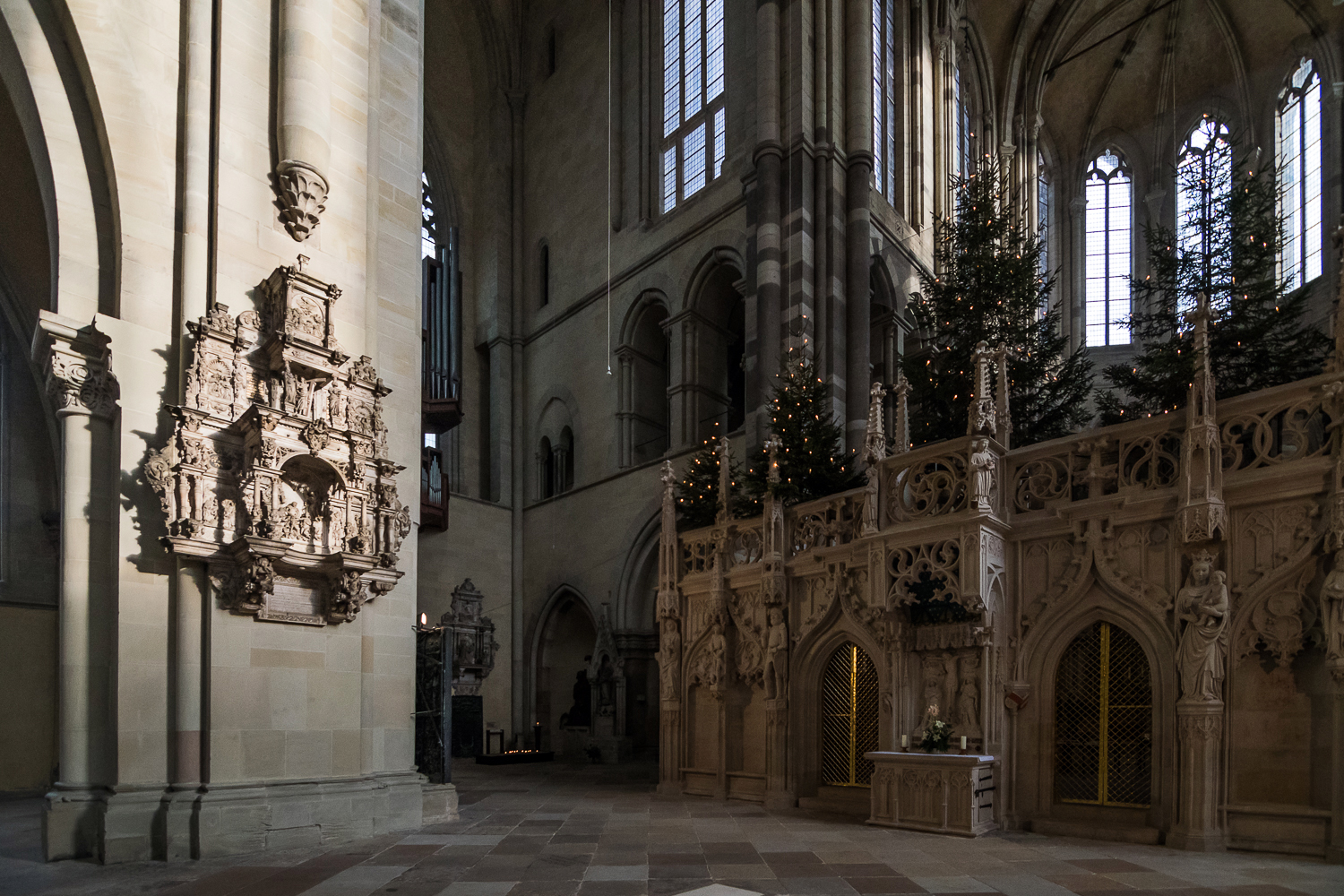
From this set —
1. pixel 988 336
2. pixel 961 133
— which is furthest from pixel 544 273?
pixel 988 336

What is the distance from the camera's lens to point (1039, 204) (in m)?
34.4

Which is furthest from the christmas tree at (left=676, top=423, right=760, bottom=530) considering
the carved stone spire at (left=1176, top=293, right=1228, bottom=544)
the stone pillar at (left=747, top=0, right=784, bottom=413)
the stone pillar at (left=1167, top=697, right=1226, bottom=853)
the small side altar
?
the stone pillar at (left=1167, top=697, right=1226, bottom=853)

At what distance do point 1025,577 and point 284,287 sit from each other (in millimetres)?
8405

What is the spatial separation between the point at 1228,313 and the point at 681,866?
38.1 feet

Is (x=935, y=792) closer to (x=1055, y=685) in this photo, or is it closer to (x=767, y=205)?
(x=1055, y=685)

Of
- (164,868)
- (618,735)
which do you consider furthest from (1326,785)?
(618,735)

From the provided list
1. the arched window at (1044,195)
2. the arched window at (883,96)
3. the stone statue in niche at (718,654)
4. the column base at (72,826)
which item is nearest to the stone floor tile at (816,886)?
the column base at (72,826)

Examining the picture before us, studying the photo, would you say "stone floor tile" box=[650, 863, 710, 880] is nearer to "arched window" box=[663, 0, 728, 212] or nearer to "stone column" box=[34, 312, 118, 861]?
"stone column" box=[34, 312, 118, 861]

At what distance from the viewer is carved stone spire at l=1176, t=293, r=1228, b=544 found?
30.7ft

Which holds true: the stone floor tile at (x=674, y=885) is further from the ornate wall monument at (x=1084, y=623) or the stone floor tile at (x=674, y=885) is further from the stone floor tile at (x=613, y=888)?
the ornate wall monument at (x=1084, y=623)

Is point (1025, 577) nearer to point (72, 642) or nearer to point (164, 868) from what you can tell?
point (164, 868)

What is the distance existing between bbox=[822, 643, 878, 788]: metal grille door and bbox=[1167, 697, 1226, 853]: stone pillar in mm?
3704

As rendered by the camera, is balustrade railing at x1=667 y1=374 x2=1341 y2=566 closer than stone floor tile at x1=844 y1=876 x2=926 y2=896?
No

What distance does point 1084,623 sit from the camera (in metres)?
10.5
